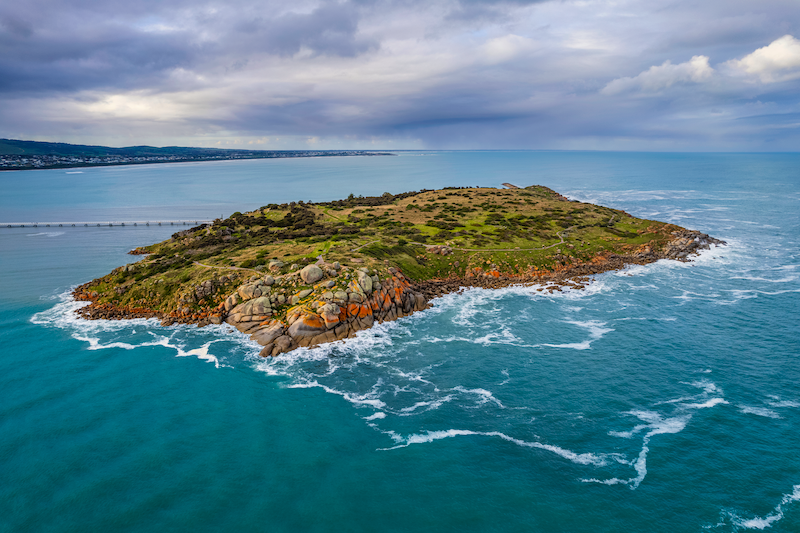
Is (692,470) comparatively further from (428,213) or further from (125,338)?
(428,213)

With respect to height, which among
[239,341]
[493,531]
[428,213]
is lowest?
[493,531]

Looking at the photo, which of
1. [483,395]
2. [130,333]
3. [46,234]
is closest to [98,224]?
[46,234]

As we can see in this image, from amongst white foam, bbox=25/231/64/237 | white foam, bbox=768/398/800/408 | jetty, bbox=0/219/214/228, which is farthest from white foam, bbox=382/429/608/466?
white foam, bbox=25/231/64/237

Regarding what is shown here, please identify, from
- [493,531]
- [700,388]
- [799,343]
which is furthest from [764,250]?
[493,531]

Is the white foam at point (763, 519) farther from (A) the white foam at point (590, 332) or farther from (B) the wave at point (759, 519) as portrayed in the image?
(A) the white foam at point (590, 332)

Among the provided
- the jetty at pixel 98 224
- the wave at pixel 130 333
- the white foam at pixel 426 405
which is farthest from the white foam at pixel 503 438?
the jetty at pixel 98 224

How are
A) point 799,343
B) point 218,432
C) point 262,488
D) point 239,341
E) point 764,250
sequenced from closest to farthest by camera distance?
point 262,488 < point 218,432 < point 799,343 < point 239,341 < point 764,250

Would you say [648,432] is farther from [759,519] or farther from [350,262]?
[350,262]
